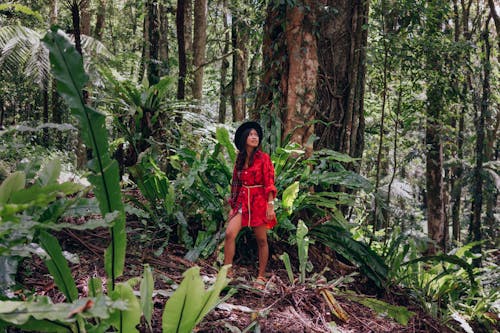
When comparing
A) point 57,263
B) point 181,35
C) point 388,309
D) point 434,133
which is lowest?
point 388,309

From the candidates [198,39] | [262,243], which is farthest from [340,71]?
[198,39]

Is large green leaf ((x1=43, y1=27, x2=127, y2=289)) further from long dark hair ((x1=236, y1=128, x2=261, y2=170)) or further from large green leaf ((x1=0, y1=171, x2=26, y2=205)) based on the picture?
long dark hair ((x1=236, y1=128, x2=261, y2=170))

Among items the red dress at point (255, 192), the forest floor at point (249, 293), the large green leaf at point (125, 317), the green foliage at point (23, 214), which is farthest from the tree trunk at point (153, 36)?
the large green leaf at point (125, 317)

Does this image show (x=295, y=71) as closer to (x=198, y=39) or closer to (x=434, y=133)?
(x=434, y=133)

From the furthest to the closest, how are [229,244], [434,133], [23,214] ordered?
1. [434,133]
2. [229,244]
3. [23,214]

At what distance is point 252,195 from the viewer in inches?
165

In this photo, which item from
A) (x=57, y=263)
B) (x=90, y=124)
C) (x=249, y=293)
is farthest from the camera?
(x=249, y=293)

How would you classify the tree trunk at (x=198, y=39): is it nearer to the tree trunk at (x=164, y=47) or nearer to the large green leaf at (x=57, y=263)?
the tree trunk at (x=164, y=47)

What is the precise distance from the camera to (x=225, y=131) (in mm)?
4891

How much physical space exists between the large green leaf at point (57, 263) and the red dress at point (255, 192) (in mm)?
2044

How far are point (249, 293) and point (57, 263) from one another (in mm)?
1806

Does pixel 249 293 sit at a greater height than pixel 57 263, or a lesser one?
lesser

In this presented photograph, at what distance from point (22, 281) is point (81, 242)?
928 millimetres

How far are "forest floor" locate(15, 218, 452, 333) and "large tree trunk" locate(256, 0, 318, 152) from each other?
1759 millimetres
